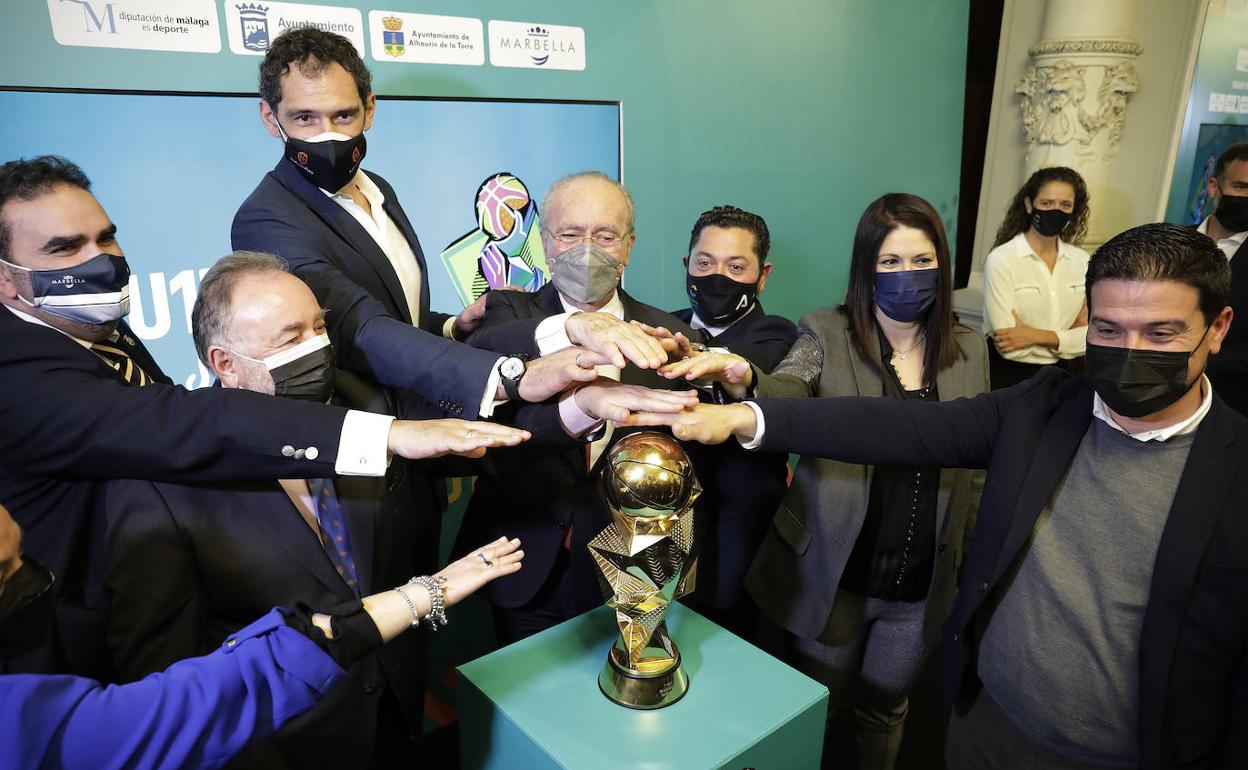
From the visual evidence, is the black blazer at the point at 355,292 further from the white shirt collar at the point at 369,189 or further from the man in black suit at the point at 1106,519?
the man in black suit at the point at 1106,519

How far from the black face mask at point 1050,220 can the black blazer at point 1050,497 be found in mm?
2536

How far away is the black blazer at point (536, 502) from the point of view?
88.3 inches

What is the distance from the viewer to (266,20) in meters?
2.80

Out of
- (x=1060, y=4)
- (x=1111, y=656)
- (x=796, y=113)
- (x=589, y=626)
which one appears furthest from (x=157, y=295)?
(x=1060, y=4)

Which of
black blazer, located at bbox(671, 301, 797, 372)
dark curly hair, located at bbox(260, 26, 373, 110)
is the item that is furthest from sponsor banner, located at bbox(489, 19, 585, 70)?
black blazer, located at bbox(671, 301, 797, 372)

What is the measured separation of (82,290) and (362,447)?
738mm

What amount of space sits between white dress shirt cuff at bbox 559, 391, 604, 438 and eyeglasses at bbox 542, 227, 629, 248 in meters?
0.57

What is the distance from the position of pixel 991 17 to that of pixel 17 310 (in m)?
6.95

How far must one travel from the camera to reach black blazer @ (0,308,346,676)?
1604mm

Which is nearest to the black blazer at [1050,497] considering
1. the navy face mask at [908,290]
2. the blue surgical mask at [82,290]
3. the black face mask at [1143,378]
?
the black face mask at [1143,378]

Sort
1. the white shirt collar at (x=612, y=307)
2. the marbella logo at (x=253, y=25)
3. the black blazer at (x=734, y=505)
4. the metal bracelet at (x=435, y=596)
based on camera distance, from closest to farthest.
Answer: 1. the metal bracelet at (x=435, y=596)
2. the white shirt collar at (x=612, y=307)
3. the black blazer at (x=734, y=505)
4. the marbella logo at (x=253, y=25)

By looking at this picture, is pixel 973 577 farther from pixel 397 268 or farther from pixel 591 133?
pixel 591 133

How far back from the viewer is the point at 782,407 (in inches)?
78.6

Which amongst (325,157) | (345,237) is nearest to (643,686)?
(345,237)
